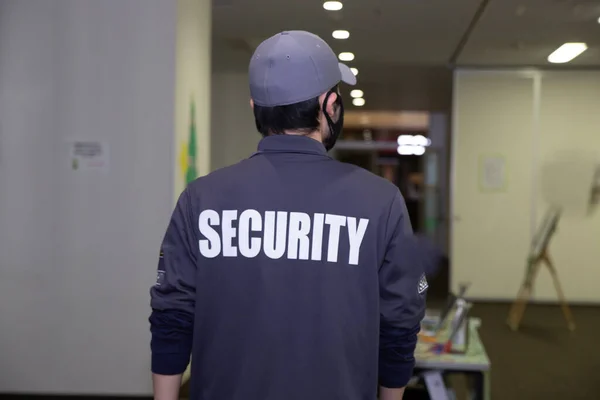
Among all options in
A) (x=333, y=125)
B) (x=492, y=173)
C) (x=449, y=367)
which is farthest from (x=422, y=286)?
(x=492, y=173)

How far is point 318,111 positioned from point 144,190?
2.73 m

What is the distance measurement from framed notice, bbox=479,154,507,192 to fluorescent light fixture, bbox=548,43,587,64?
3.99ft

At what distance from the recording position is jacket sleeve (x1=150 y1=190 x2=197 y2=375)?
1383 mm

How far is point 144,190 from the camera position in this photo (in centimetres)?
396

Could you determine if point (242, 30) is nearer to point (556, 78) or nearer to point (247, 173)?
point (556, 78)

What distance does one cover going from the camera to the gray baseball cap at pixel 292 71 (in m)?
1.36

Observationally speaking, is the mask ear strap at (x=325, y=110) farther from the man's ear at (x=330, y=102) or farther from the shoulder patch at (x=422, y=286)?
the shoulder patch at (x=422, y=286)

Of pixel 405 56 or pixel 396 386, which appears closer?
pixel 396 386

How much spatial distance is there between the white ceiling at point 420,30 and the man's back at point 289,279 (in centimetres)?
409

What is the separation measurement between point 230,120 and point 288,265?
7.19 metres

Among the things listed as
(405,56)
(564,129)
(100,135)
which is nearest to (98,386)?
(100,135)

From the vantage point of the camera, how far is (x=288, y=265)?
1318mm

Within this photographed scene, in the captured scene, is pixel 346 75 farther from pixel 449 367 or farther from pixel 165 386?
pixel 449 367

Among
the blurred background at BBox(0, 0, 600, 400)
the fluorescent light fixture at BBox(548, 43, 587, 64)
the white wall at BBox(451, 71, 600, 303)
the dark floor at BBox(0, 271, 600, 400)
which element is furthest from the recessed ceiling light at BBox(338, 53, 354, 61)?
the dark floor at BBox(0, 271, 600, 400)
